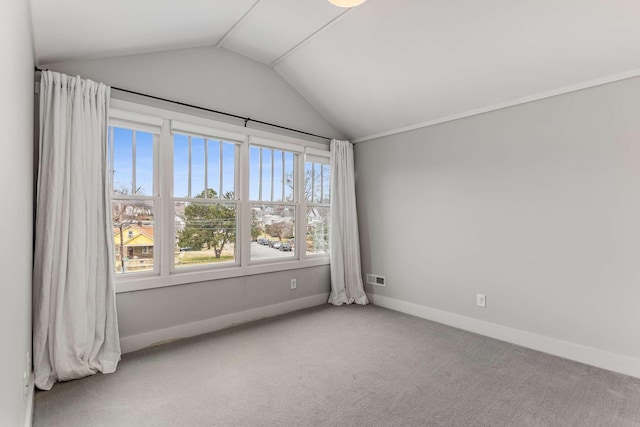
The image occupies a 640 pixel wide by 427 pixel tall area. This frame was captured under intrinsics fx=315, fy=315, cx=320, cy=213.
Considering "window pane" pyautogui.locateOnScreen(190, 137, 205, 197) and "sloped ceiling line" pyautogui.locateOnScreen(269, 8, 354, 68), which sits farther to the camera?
"window pane" pyautogui.locateOnScreen(190, 137, 205, 197)

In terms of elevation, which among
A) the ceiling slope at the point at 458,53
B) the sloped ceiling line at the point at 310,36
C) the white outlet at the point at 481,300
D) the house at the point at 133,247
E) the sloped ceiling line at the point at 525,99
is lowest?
the white outlet at the point at 481,300

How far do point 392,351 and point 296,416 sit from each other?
1218 millimetres

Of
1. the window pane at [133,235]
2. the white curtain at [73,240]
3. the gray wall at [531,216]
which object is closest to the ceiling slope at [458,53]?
the gray wall at [531,216]

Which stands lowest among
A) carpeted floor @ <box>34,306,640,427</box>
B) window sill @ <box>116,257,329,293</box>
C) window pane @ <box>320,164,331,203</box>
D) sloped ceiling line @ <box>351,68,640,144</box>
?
carpeted floor @ <box>34,306,640,427</box>

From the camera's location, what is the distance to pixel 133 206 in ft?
9.59

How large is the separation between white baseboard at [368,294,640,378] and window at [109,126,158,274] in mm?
3025

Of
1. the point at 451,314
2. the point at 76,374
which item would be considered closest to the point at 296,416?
the point at 76,374

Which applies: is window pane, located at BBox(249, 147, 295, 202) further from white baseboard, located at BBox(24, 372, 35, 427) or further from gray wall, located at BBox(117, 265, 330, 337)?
white baseboard, located at BBox(24, 372, 35, 427)

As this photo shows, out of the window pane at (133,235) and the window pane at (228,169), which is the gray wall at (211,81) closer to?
the window pane at (228,169)

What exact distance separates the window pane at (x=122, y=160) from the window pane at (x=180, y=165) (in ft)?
1.27

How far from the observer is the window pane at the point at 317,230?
4352mm

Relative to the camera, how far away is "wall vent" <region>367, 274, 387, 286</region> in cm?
427

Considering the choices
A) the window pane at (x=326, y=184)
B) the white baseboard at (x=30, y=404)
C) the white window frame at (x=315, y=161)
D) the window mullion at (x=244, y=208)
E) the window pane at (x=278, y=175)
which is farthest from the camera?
the window pane at (x=326, y=184)

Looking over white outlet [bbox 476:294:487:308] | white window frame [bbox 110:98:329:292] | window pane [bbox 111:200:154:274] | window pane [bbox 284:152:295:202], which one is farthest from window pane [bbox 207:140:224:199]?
white outlet [bbox 476:294:487:308]
